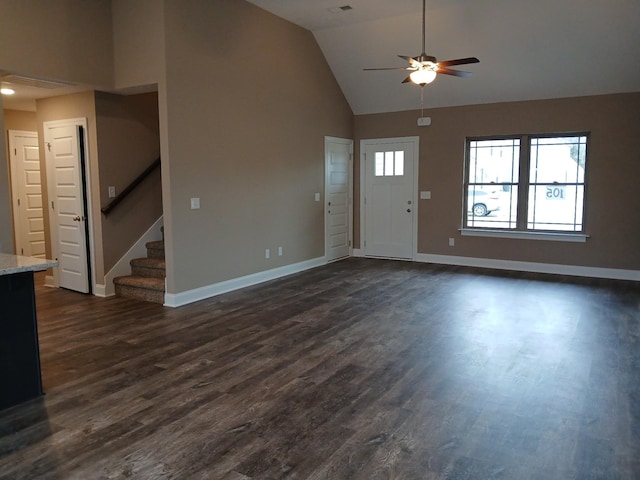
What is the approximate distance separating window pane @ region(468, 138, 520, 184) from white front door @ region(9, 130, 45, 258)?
7107 mm

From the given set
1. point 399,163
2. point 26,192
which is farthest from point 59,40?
point 399,163

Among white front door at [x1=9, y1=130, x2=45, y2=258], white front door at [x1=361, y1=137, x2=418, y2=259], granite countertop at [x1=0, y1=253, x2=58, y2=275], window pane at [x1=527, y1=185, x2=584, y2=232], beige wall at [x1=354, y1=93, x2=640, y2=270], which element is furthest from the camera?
white front door at [x1=361, y1=137, x2=418, y2=259]

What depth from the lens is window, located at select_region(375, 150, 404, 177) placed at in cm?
848

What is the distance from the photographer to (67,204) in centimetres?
615

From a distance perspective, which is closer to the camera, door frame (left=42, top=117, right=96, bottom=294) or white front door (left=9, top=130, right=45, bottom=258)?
door frame (left=42, top=117, right=96, bottom=294)

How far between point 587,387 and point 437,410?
118 centimetres

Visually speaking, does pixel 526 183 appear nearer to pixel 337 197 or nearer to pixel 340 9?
pixel 337 197

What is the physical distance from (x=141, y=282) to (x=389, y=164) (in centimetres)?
485

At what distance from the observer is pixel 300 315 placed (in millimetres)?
5109

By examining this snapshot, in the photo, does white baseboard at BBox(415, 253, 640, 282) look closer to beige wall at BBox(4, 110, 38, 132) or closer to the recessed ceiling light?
the recessed ceiling light

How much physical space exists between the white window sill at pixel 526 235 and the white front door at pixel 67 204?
228 inches


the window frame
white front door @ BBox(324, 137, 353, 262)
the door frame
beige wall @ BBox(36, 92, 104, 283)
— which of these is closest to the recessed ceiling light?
white front door @ BBox(324, 137, 353, 262)

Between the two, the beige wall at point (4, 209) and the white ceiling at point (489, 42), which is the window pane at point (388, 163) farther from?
the beige wall at point (4, 209)

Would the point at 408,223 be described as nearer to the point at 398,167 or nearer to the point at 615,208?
the point at 398,167
